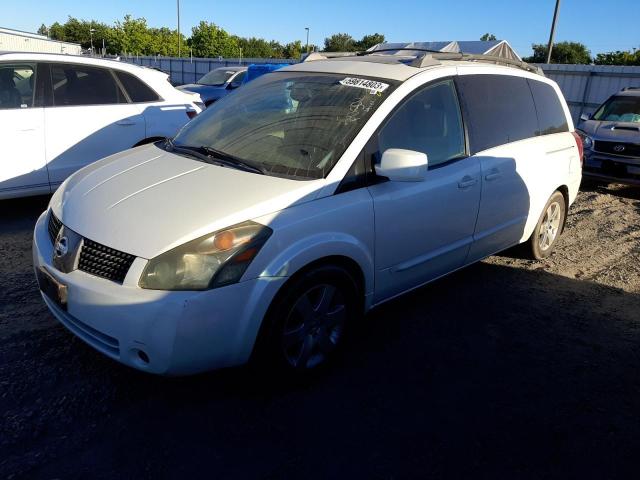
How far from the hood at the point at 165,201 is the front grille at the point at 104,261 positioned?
0.03m

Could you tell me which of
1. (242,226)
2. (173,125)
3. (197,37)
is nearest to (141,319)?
(242,226)

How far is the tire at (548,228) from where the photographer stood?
16.1 feet

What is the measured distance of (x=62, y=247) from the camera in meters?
2.79

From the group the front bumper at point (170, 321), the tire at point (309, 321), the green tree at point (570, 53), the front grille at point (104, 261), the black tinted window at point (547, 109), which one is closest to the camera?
the front bumper at point (170, 321)

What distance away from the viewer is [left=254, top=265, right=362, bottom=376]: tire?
8.93ft

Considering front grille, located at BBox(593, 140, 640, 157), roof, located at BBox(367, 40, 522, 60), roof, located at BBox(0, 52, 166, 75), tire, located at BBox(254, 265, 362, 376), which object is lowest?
tire, located at BBox(254, 265, 362, 376)

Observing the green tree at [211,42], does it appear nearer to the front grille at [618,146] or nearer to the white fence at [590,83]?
the white fence at [590,83]

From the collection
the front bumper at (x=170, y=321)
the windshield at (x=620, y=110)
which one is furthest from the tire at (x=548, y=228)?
the windshield at (x=620, y=110)

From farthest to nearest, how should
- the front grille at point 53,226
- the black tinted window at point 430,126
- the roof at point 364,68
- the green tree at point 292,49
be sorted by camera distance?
the green tree at point 292,49
the roof at point 364,68
the black tinted window at point 430,126
the front grille at point 53,226

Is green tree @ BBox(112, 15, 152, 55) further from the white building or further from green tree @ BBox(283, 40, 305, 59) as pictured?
the white building

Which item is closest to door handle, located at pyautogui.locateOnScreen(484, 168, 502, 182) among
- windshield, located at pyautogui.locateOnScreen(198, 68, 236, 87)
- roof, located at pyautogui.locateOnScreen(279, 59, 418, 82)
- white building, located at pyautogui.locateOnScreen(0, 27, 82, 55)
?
roof, located at pyautogui.locateOnScreen(279, 59, 418, 82)

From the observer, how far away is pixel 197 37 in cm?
7550

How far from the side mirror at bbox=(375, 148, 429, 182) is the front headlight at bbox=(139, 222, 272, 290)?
3.02 ft

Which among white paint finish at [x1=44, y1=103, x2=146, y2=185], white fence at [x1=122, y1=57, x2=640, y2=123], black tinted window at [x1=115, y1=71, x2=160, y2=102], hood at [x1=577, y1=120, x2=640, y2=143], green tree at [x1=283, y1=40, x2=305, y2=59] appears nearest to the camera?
white paint finish at [x1=44, y1=103, x2=146, y2=185]
